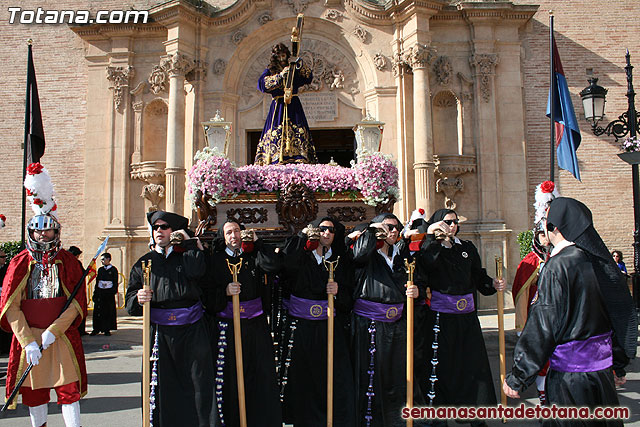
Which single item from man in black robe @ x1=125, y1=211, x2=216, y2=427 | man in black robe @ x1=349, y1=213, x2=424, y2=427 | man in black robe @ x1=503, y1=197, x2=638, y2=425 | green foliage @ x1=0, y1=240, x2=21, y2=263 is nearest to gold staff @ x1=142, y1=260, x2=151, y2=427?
man in black robe @ x1=125, y1=211, x2=216, y2=427

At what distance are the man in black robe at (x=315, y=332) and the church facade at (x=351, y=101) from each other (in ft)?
30.2

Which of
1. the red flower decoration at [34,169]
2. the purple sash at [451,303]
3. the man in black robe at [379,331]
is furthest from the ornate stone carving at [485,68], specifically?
the red flower decoration at [34,169]

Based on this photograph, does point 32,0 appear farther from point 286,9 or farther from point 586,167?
point 586,167

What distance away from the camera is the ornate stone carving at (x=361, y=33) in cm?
1503

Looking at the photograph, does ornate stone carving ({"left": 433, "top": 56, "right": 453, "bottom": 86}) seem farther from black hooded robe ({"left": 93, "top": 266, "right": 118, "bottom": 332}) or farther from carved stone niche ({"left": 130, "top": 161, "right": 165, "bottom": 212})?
black hooded robe ({"left": 93, "top": 266, "right": 118, "bottom": 332})

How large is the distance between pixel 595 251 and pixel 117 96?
596 inches

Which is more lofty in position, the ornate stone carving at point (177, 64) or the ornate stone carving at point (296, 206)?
the ornate stone carving at point (177, 64)

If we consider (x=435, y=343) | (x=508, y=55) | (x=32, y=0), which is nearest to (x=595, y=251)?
(x=435, y=343)

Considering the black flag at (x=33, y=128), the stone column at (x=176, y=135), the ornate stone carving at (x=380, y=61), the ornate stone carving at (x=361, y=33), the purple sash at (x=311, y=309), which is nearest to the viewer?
the purple sash at (x=311, y=309)

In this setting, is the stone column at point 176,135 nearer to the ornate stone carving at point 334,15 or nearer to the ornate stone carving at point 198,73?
the ornate stone carving at point 198,73

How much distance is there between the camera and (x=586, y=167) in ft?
50.3

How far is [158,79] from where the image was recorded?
15203 millimetres

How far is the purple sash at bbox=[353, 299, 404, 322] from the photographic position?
514cm

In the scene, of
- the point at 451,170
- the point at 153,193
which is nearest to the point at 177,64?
the point at 153,193
